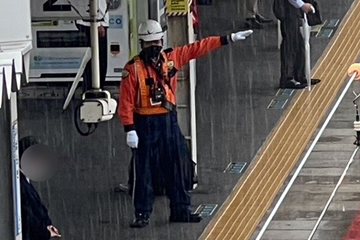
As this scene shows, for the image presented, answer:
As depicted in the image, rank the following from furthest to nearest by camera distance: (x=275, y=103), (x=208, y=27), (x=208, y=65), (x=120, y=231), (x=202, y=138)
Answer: (x=208, y=27) < (x=208, y=65) < (x=275, y=103) < (x=202, y=138) < (x=120, y=231)

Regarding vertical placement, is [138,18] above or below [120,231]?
above

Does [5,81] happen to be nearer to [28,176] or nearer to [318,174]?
[28,176]

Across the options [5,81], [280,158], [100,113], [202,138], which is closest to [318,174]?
[280,158]

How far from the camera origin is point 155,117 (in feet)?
40.8

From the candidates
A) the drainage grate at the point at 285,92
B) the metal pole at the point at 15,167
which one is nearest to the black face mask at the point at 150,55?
the metal pole at the point at 15,167

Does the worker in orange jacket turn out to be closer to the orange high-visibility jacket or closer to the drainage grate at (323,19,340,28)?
the orange high-visibility jacket

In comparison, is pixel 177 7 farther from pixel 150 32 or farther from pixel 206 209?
pixel 206 209

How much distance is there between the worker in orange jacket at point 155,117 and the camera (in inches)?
483

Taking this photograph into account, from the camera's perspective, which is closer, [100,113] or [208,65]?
[100,113]

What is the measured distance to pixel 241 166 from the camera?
14297 millimetres

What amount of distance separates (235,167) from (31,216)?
4.33 m

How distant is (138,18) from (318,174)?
4.32 metres

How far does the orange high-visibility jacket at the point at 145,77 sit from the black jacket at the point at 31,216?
6.30 ft

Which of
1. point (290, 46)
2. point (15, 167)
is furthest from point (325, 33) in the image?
point (15, 167)
